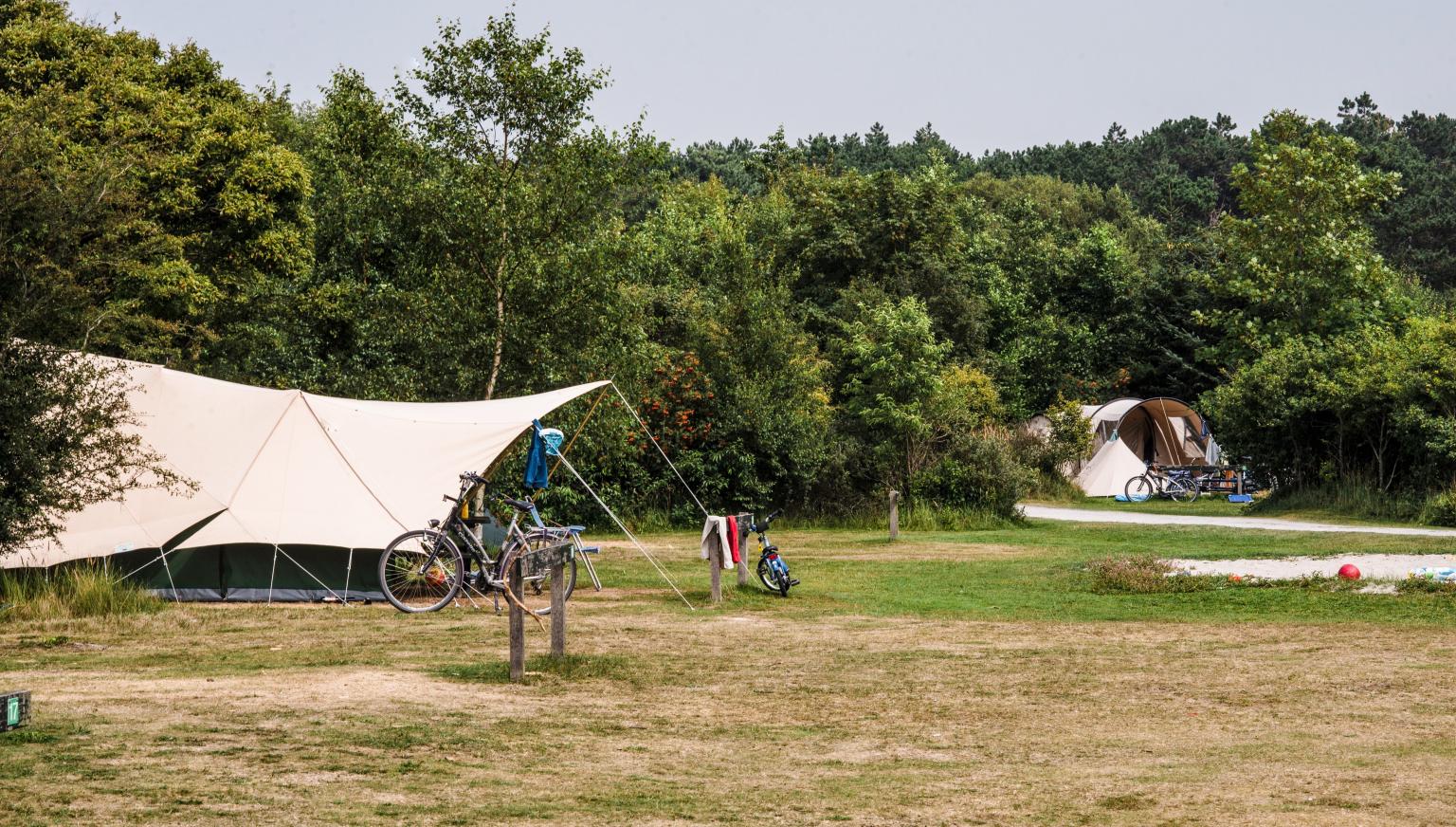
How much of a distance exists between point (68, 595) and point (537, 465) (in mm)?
4638

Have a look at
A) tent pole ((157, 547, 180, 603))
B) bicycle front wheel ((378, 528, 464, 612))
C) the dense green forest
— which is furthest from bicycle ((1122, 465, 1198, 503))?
tent pole ((157, 547, 180, 603))

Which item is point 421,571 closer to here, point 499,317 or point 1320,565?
point 499,317

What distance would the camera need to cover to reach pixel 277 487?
623 inches

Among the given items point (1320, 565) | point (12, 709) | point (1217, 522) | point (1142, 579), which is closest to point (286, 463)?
point (12, 709)

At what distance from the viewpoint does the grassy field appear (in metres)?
6.34

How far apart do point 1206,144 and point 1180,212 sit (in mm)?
28748

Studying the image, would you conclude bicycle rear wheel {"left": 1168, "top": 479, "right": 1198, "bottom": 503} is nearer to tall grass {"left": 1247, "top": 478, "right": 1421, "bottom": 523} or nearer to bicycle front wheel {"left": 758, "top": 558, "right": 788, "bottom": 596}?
tall grass {"left": 1247, "top": 478, "right": 1421, "bottom": 523}

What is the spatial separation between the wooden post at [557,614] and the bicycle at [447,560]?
334cm

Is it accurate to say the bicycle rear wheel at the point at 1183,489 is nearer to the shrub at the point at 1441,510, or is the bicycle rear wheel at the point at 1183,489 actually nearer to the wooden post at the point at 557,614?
the shrub at the point at 1441,510

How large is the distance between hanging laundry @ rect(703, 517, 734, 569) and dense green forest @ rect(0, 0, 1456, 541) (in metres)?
4.70

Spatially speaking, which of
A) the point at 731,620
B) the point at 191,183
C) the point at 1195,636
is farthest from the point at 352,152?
the point at 1195,636

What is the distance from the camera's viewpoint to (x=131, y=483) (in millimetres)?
13773

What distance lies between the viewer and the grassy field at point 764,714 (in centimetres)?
634

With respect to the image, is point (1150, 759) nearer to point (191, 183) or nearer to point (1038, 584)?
point (1038, 584)
